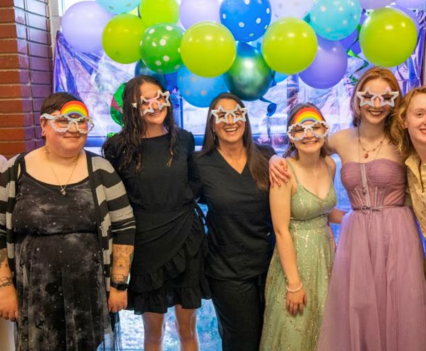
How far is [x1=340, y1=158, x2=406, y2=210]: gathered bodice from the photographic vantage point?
2125mm

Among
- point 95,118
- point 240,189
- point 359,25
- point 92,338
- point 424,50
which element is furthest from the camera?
point 95,118

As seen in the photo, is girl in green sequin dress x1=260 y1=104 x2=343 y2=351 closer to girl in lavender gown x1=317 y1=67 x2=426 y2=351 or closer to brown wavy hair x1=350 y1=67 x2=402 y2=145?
girl in lavender gown x1=317 y1=67 x2=426 y2=351

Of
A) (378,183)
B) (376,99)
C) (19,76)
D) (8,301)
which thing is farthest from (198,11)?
(8,301)

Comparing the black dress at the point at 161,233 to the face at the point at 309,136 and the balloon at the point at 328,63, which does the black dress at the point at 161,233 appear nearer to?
the face at the point at 309,136

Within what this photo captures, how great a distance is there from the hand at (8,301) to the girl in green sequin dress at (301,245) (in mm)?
1176

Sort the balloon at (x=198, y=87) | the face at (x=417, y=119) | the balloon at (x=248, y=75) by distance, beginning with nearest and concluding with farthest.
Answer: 1. the face at (x=417, y=119)
2. the balloon at (x=248, y=75)
3. the balloon at (x=198, y=87)

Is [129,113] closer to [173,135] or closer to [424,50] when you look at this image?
[173,135]

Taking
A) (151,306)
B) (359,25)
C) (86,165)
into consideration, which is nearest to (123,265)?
(151,306)

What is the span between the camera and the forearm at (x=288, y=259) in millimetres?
2146

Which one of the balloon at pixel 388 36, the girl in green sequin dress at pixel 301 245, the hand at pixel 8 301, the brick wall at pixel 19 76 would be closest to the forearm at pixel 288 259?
the girl in green sequin dress at pixel 301 245

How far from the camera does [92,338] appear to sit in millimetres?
2115

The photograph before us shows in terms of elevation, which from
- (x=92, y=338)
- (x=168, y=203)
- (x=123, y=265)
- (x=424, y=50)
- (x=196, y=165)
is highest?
(x=424, y=50)

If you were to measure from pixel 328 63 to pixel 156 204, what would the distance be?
1128 mm

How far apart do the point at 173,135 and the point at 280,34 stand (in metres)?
0.72
